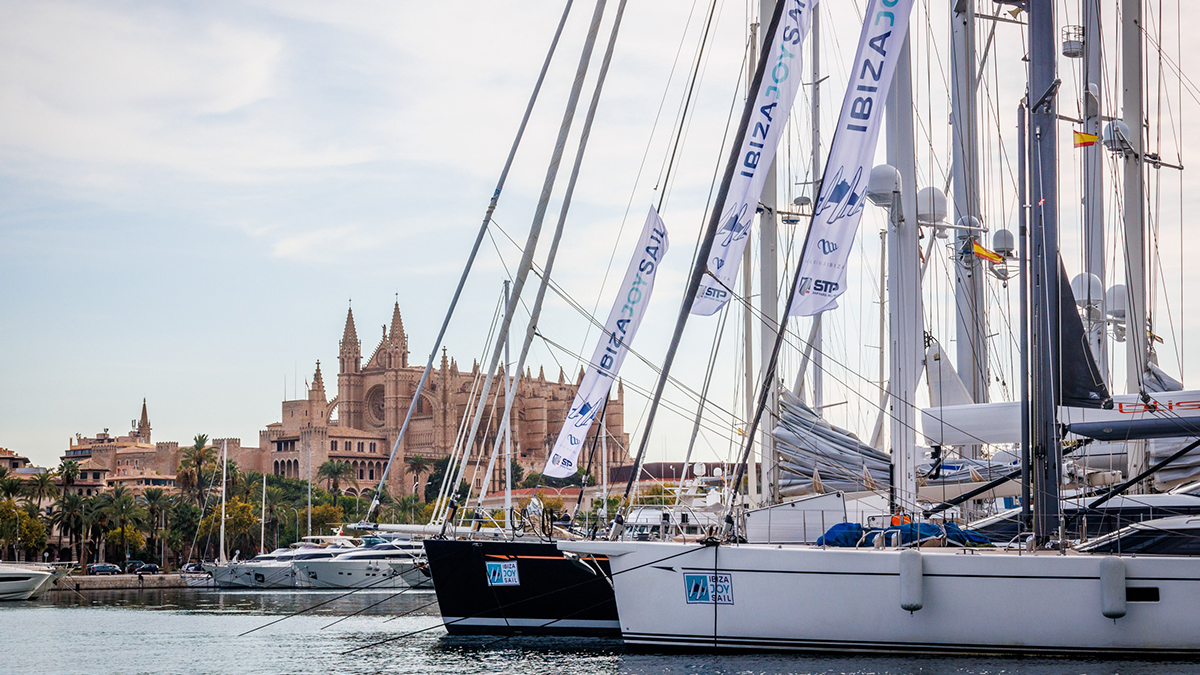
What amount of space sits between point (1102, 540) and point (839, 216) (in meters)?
5.08

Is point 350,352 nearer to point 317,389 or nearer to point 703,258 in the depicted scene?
point 317,389

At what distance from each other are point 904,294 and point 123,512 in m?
74.3

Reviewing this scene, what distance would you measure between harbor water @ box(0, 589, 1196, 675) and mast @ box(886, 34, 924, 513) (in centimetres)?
297

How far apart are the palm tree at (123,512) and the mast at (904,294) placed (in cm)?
7133

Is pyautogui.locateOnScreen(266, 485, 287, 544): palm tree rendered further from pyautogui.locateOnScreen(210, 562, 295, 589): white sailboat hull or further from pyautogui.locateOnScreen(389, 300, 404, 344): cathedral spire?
pyautogui.locateOnScreen(389, 300, 404, 344): cathedral spire

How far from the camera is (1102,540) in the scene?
51.3 feet

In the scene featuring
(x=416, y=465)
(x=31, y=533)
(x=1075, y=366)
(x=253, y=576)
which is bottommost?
(x=253, y=576)

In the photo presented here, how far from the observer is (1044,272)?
632 inches

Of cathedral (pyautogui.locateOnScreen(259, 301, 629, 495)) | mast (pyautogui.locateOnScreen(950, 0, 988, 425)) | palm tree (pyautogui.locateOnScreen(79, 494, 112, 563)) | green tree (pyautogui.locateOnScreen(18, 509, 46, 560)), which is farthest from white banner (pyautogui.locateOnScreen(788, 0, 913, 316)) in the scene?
cathedral (pyautogui.locateOnScreen(259, 301, 629, 495))

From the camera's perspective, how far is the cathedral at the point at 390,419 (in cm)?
15512

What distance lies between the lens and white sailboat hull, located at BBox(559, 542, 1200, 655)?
49.7 feet

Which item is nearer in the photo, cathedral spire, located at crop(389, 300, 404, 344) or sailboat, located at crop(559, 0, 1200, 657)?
sailboat, located at crop(559, 0, 1200, 657)

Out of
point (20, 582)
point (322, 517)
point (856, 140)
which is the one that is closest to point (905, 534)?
point (856, 140)

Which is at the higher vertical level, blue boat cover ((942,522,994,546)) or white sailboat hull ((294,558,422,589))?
blue boat cover ((942,522,994,546))
